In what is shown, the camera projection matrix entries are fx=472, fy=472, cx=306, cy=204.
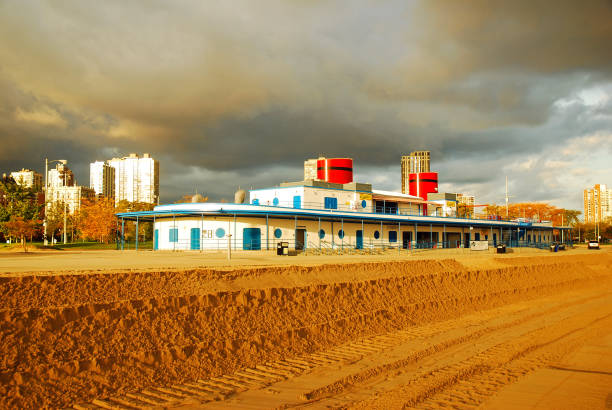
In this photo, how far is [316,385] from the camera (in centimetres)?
855

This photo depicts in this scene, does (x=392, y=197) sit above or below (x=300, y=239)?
above

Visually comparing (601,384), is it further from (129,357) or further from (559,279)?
(559,279)

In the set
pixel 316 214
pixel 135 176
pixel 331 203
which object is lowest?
pixel 316 214

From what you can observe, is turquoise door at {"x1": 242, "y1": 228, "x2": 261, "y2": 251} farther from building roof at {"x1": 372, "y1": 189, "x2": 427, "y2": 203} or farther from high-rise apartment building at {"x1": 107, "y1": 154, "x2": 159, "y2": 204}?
high-rise apartment building at {"x1": 107, "y1": 154, "x2": 159, "y2": 204}

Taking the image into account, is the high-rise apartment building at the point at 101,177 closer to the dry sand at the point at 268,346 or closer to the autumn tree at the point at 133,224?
the autumn tree at the point at 133,224

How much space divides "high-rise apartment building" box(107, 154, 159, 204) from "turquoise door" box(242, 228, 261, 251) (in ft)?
416

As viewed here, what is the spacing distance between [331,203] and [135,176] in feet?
446

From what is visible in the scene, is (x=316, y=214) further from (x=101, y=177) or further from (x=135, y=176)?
(x=101, y=177)

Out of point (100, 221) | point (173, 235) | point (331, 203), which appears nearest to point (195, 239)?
point (173, 235)

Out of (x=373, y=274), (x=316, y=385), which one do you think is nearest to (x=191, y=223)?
(x=373, y=274)

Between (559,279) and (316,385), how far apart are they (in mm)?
25263

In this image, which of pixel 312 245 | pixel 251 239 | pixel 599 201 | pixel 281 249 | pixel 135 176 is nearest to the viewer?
pixel 281 249

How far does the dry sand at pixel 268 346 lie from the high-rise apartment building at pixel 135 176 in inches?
5752

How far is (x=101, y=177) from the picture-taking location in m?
164
